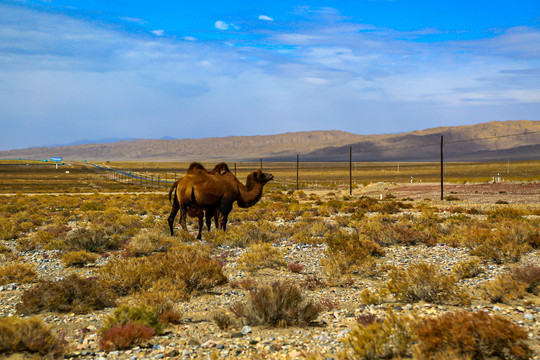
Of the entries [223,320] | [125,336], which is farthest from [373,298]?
[125,336]

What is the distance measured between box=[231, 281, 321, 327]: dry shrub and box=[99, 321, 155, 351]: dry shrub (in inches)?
56.2

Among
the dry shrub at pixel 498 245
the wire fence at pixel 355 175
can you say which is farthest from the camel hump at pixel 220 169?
the wire fence at pixel 355 175

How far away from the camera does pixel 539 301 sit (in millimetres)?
7066

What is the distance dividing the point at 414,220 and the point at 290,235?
667cm

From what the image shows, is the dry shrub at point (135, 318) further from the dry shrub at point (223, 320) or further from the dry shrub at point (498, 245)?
the dry shrub at point (498, 245)

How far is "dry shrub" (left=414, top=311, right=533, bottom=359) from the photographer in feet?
14.8

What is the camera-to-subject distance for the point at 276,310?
636cm

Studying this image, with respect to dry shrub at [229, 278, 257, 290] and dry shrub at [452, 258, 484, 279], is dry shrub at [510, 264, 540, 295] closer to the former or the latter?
dry shrub at [452, 258, 484, 279]

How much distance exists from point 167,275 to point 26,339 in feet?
11.6

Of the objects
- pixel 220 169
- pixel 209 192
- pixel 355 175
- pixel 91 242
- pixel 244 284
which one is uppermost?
pixel 220 169

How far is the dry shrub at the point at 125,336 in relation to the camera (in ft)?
18.1

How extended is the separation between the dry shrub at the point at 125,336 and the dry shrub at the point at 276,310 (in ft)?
4.68

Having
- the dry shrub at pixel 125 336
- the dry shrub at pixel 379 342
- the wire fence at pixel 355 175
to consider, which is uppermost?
the dry shrub at pixel 379 342

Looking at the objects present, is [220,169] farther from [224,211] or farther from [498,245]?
[498,245]
